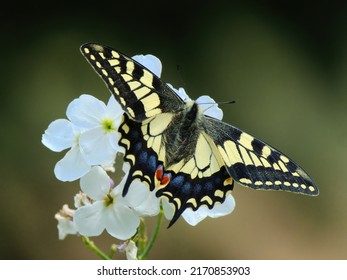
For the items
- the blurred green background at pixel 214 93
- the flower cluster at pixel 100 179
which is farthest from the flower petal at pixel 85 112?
the blurred green background at pixel 214 93

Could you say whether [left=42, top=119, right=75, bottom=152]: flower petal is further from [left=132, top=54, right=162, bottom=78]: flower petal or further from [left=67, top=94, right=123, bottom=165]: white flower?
[left=132, top=54, right=162, bottom=78]: flower petal

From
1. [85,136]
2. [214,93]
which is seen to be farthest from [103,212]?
[214,93]

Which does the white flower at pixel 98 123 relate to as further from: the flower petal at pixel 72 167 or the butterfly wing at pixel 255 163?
the butterfly wing at pixel 255 163

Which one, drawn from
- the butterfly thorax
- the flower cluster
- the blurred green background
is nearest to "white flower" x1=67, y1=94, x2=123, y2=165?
the flower cluster
